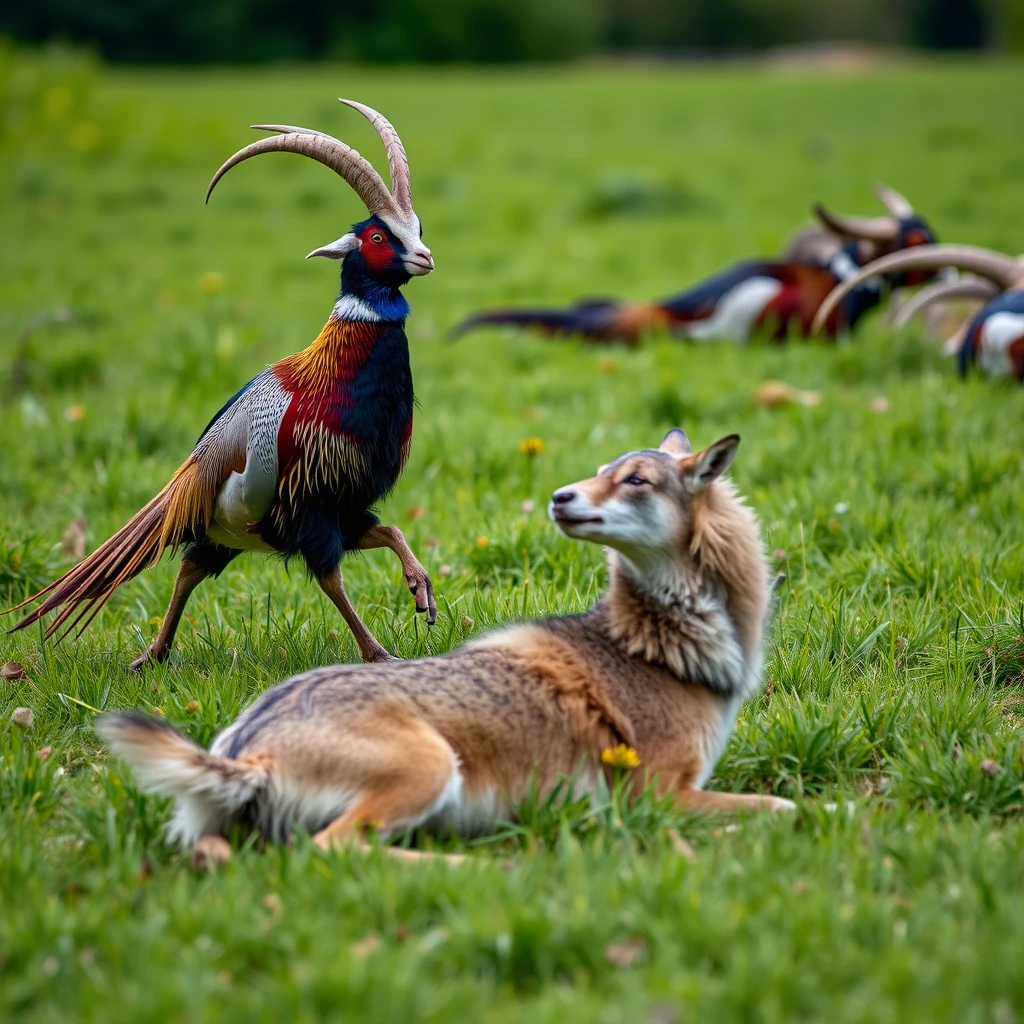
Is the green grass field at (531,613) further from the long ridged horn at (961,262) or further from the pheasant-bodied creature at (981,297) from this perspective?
the long ridged horn at (961,262)

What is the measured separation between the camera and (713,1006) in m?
2.20

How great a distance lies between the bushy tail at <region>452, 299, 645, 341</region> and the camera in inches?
337

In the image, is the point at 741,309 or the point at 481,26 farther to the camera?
the point at 481,26

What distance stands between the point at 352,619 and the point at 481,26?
47876mm

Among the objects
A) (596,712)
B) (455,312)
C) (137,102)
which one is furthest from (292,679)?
(137,102)

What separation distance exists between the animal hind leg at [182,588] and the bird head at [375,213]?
3.41 feet

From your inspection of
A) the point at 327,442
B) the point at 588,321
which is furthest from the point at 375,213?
the point at 588,321

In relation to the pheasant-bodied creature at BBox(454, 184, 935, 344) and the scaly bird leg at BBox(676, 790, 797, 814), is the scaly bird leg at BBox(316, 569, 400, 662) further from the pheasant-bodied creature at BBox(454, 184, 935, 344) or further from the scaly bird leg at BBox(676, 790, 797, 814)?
the pheasant-bodied creature at BBox(454, 184, 935, 344)

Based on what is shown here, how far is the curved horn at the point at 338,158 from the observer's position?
11.6 ft

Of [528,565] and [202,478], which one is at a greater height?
[202,478]

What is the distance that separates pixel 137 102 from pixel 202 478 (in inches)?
706

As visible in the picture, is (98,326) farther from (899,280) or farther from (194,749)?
(194,749)

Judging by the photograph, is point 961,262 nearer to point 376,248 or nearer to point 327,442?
point 376,248

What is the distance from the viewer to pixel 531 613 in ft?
13.7
